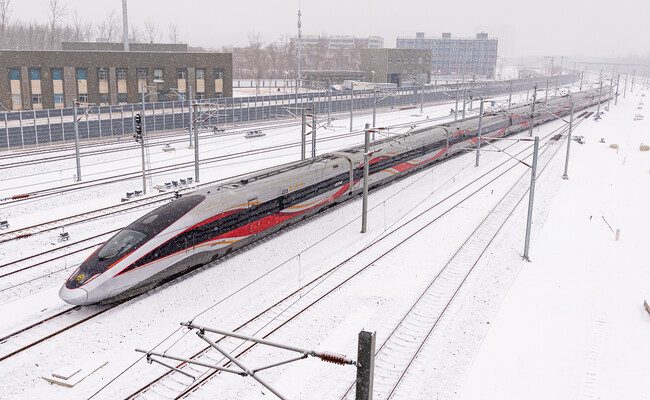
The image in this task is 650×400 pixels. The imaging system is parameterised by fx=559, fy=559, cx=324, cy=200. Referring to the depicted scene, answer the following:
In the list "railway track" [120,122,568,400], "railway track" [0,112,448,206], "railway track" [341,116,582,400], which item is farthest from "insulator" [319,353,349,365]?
"railway track" [0,112,448,206]

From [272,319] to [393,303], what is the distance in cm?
468

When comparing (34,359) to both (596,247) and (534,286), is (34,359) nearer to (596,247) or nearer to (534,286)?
(534,286)

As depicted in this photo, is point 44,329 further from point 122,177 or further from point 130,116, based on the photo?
point 130,116

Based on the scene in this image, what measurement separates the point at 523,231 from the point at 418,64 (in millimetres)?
115945

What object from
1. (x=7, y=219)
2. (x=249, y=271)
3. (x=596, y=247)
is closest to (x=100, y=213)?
(x=7, y=219)

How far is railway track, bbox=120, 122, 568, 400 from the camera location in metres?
15.2

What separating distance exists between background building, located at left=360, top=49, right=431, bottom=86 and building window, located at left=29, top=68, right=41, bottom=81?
265 ft

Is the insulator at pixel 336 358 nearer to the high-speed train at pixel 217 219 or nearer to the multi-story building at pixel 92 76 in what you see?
the high-speed train at pixel 217 219

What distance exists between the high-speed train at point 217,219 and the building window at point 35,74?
49233 millimetres

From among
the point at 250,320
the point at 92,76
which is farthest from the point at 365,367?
the point at 92,76

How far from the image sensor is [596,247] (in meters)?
27.9

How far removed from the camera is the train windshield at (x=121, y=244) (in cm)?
1913

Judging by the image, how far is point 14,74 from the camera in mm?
65625

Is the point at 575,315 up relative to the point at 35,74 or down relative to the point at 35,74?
down
